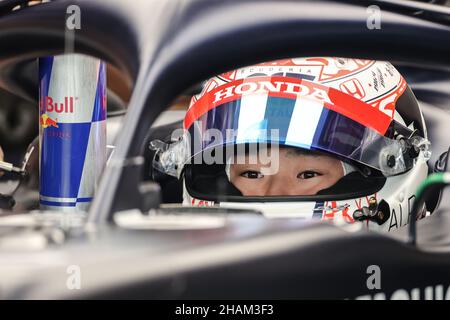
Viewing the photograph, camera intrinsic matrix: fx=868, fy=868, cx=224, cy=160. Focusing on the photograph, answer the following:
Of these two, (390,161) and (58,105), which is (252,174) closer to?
(390,161)

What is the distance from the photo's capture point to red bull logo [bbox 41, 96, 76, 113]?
144 centimetres

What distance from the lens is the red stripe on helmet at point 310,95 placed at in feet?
5.77

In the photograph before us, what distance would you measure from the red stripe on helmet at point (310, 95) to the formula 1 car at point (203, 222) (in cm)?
54

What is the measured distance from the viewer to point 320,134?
1.73 meters

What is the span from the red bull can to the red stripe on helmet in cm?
41

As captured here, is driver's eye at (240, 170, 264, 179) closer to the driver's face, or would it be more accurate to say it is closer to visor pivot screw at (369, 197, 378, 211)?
the driver's face

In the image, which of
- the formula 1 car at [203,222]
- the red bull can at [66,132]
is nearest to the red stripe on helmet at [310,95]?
the red bull can at [66,132]

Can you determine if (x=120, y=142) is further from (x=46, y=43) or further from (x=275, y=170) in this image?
(x=275, y=170)

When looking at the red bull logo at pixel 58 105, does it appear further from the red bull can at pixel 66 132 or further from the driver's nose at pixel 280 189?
the driver's nose at pixel 280 189

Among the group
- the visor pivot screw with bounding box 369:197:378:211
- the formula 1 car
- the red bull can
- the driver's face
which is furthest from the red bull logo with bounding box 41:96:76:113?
the visor pivot screw with bounding box 369:197:378:211

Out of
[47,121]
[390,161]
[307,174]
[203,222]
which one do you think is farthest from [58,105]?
[390,161]

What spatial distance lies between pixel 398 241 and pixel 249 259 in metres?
0.22

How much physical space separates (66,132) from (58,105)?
0.15 ft

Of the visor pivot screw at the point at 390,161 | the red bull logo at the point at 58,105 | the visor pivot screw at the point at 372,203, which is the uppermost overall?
the visor pivot screw at the point at 390,161
